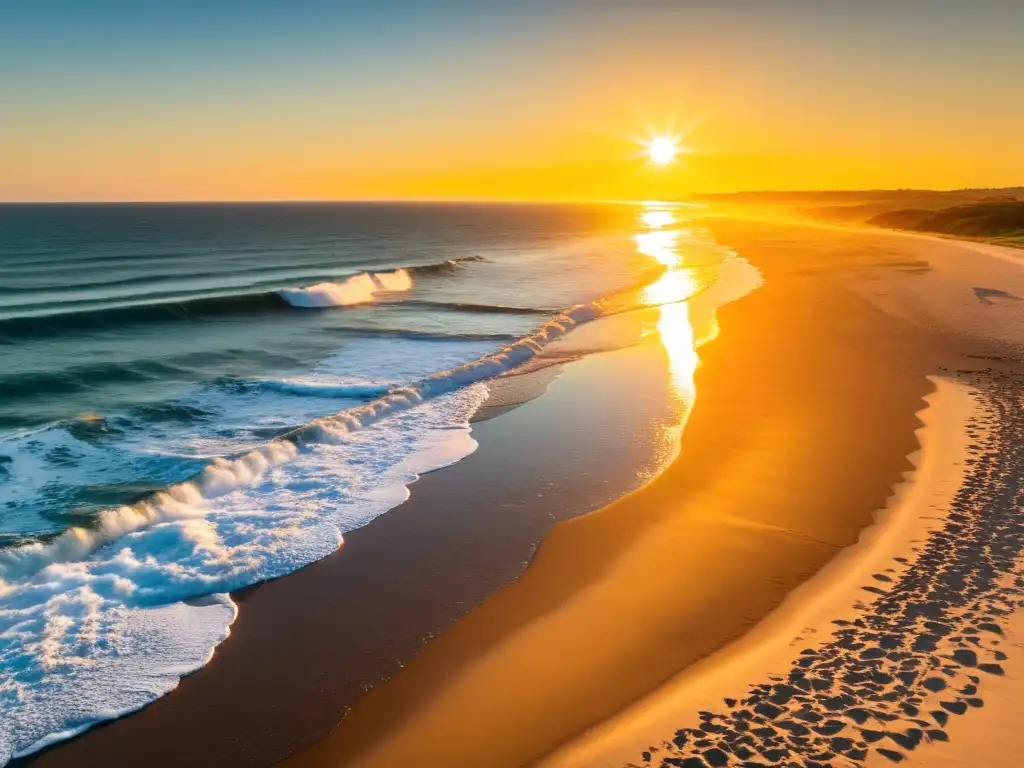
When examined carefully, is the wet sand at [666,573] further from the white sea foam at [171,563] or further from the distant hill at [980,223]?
the distant hill at [980,223]

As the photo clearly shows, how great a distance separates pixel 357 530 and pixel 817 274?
107ft

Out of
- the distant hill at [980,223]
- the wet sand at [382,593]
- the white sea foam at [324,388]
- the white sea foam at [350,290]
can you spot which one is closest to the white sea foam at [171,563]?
the wet sand at [382,593]

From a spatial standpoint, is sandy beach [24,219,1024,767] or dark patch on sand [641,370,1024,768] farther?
sandy beach [24,219,1024,767]

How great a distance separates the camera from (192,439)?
539 inches

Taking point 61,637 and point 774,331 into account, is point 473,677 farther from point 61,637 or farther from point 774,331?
point 774,331

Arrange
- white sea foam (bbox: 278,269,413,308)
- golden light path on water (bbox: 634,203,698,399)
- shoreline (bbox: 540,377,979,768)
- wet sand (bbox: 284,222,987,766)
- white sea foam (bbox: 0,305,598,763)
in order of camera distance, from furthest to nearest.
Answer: white sea foam (bbox: 278,269,413,308), golden light path on water (bbox: 634,203,698,399), white sea foam (bbox: 0,305,598,763), wet sand (bbox: 284,222,987,766), shoreline (bbox: 540,377,979,768)

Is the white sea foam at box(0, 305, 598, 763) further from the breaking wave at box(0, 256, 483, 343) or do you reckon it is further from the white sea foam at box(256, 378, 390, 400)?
the breaking wave at box(0, 256, 483, 343)

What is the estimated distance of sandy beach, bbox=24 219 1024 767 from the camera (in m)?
5.50

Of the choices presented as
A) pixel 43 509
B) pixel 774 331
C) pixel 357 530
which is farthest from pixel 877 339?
pixel 43 509

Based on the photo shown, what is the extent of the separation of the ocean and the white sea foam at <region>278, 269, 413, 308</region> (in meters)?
0.15

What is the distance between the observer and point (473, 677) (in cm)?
633

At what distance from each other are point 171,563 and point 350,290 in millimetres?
29049

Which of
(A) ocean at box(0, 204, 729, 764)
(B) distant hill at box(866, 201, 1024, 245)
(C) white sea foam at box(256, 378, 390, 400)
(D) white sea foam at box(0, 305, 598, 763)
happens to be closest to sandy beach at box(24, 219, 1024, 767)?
(D) white sea foam at box(0, 305, 598, 763)

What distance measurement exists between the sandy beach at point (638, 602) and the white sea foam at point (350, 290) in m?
21.9
